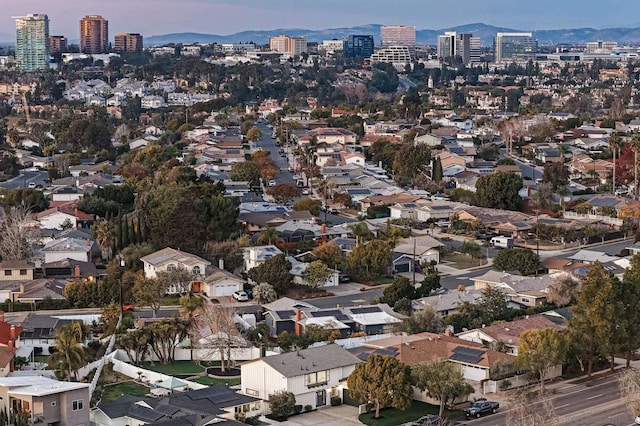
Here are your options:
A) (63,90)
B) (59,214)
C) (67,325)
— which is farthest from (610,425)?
(63,90)

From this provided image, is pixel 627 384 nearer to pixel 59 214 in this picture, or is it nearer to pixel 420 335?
pixel 420 335

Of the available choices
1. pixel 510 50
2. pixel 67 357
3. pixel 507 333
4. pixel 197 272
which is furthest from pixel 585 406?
pixel 510 50

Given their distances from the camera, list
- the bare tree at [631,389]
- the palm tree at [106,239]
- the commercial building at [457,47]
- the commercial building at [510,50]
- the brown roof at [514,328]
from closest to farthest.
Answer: the bare tree at [631,389] < the brown roof at [514,328] < the palm tree at [106,239] < the commercial building at [457,47] < the commercial building at [510,50]

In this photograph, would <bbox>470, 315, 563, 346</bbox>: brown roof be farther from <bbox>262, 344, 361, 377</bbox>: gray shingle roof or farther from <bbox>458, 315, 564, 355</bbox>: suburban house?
<bbox>262, 344, 361, 377</bbox>: gray shingle roof

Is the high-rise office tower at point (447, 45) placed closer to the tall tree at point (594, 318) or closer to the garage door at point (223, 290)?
the garage door at point (223, 290)

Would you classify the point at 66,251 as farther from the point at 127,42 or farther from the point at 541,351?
the point at 127,42

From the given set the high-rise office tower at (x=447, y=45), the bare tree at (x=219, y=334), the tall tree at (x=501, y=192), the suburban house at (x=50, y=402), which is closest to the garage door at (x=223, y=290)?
the bare tree at (x=219, y=334)
